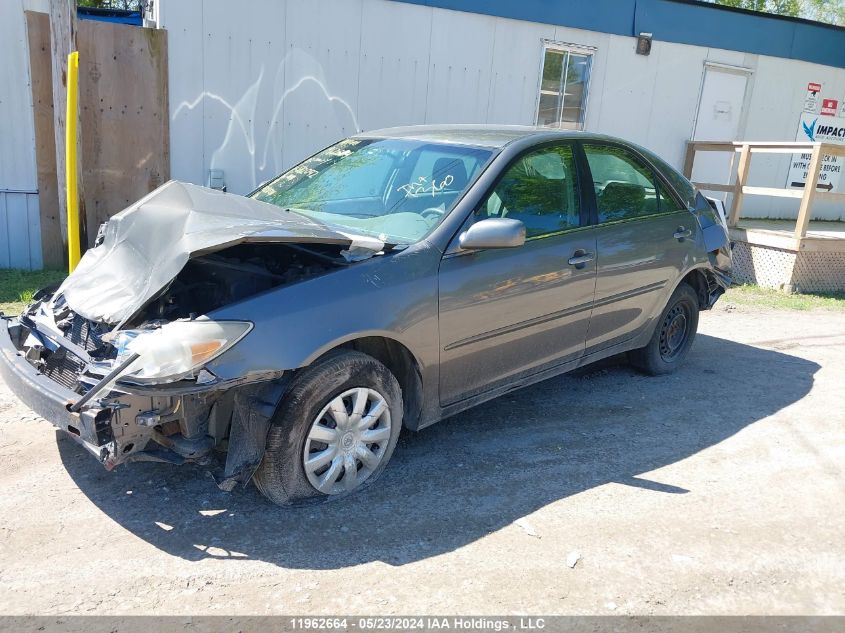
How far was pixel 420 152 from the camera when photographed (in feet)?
14.5

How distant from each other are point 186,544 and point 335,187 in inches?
A: 92.1

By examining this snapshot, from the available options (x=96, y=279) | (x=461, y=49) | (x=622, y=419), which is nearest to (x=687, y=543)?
(x=622, y=419)

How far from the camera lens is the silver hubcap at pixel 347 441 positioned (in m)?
3.34

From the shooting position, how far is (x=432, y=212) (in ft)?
12.9

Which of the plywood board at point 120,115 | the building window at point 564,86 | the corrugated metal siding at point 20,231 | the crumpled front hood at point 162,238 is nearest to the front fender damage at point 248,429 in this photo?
the crumpled front hood at point 162,238

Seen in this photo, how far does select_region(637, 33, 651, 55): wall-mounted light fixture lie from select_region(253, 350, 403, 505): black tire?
9.02 meters

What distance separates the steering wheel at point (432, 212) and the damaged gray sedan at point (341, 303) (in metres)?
0.01

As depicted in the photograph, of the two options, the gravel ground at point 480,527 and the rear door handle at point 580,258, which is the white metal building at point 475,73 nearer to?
the gravel ground at point 480,527

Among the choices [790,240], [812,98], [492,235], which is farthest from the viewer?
[812,98]

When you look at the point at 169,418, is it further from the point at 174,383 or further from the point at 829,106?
the point at 829,106

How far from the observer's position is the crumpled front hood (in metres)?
3.26

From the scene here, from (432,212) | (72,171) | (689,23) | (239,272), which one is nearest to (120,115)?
(72,171)

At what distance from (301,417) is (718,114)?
1080cm

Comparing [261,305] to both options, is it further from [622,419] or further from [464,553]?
[622,419]
